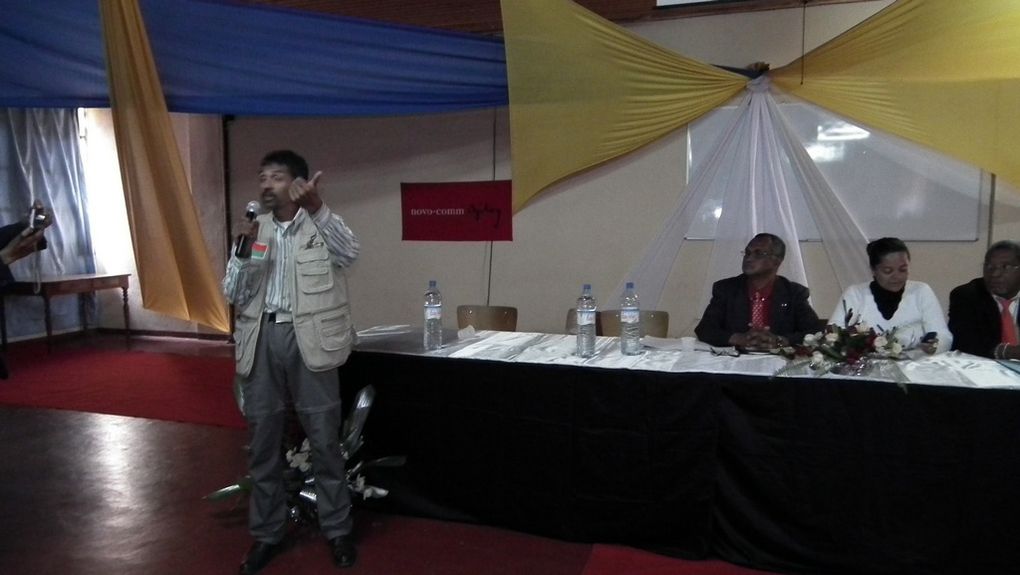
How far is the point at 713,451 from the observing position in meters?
2.30

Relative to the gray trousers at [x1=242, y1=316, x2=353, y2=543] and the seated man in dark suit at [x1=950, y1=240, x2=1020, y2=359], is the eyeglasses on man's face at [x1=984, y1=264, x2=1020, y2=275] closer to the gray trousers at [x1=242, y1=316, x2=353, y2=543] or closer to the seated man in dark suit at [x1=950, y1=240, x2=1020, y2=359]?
the seated man in dark suit at [x1=950, y1=240, x2=1020, y2=359]

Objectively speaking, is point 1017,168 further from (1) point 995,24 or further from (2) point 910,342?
(2) point 910,342

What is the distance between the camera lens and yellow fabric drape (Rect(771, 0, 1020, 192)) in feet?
8.50

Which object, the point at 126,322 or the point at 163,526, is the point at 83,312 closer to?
the point at 126,322

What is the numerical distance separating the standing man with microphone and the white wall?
1.78 metres

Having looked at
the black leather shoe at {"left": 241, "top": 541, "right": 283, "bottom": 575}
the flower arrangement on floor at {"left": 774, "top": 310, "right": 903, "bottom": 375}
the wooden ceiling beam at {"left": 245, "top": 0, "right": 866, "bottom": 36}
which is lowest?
the black leather shoe at {"left": 241, "top": 541, "right": 283, "bottom": 575}

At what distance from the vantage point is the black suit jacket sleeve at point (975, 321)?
8.38 ft

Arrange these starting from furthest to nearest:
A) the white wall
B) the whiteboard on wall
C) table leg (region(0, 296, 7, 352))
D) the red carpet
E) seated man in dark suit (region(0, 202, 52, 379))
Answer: table leg (region(0, 296, 7, 352)), the red carpet, the white wall, the whiteboard on wall, seated man in dark suit (region(0, 202, 52, 379))

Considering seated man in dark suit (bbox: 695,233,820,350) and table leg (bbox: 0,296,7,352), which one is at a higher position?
seated man in dark suit (bbox: 695,233,820,350)

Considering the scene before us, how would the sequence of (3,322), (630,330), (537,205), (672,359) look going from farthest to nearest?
(3,322) < (537,205) < (630,330) < (672,359)

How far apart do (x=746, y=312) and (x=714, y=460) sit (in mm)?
751

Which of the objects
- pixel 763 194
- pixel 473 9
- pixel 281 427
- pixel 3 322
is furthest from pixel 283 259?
pixel 3 322

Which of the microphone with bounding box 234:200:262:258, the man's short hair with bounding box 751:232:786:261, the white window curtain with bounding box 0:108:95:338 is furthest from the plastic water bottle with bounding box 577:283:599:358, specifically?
the white window curtain with bounding box 0:108:95:338

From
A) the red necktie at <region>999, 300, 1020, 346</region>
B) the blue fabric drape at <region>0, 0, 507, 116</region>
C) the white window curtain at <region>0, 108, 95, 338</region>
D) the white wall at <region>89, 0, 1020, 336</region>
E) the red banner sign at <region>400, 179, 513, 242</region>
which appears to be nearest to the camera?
the red necktie at <region>999, 300, 1020, 346</region>
